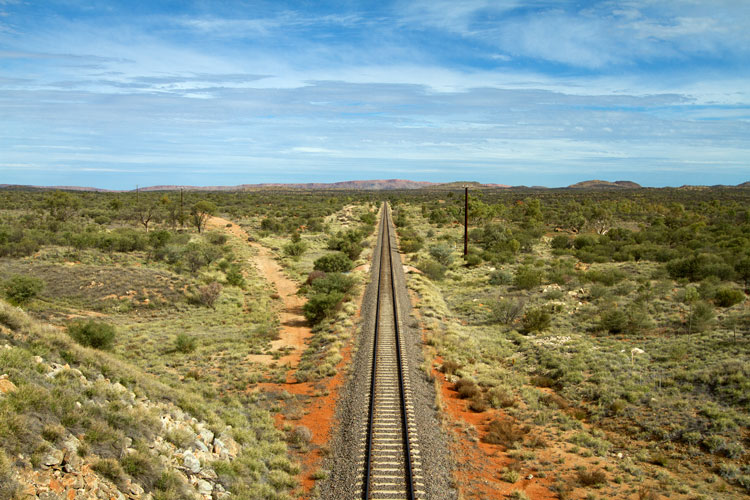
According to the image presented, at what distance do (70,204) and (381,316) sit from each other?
193 feet

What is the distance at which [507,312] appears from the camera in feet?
80.3

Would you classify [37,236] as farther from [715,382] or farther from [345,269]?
[715,382]

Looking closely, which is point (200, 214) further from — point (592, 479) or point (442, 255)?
point (592, 479)

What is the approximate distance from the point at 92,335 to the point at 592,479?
665 inches

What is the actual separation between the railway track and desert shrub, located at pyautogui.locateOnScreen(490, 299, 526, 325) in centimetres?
719

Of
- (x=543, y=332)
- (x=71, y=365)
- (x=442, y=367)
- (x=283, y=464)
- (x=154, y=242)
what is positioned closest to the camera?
(x=71, y=365)

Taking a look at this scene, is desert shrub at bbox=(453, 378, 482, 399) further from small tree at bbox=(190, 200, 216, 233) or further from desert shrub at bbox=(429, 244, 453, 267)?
small tree at bbox=(190, 200, 216, 233)

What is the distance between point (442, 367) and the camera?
17.1 metres

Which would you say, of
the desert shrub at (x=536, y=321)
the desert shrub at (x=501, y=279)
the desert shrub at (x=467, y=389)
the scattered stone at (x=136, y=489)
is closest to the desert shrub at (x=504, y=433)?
the desert shrub at (x=467, y=389)

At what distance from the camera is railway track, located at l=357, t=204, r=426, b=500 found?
9.51 meters

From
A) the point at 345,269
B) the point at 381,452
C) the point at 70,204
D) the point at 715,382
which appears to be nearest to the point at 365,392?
the point at 381,452

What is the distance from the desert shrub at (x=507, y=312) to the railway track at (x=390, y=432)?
719 cm

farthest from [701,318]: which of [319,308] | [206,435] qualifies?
[206,435]

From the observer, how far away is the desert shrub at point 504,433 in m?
12.0
